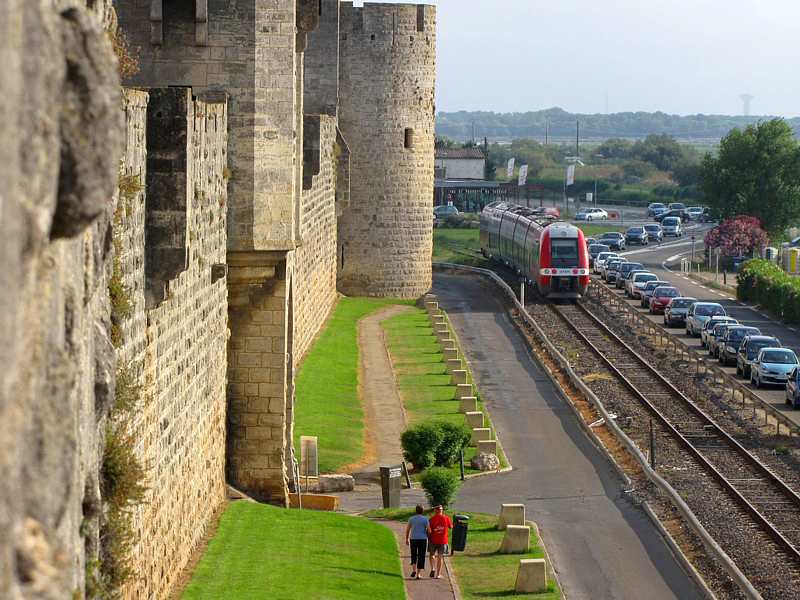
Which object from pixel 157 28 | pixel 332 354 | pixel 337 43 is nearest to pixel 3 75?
pixel 157 28

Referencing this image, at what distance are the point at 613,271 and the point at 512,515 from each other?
4211cm

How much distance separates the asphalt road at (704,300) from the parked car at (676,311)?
34cm

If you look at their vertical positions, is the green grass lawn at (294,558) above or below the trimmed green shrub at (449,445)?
above

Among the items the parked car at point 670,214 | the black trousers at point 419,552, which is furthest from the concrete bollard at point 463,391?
the parked car at point 670,214

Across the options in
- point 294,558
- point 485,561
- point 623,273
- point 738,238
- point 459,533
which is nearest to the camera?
point 294,558

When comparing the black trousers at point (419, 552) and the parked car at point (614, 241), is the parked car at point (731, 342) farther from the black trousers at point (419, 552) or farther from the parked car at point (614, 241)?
the parked car at point (614, 241)

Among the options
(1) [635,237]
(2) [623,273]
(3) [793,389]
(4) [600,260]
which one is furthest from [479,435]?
(1) [635,237]

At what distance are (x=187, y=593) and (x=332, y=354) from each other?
22.2 metres

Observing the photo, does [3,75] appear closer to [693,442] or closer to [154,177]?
Result: [154,177]

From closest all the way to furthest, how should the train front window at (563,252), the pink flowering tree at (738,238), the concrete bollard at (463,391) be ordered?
the concrete bollard at (463,391)
the train front window at (563,252)
the pink flowering tree at (738,238)

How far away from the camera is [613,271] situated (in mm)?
62906

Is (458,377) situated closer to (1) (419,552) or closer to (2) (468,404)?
(2) (468,404)

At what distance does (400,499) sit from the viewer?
79.5ft

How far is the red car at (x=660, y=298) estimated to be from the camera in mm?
52066
